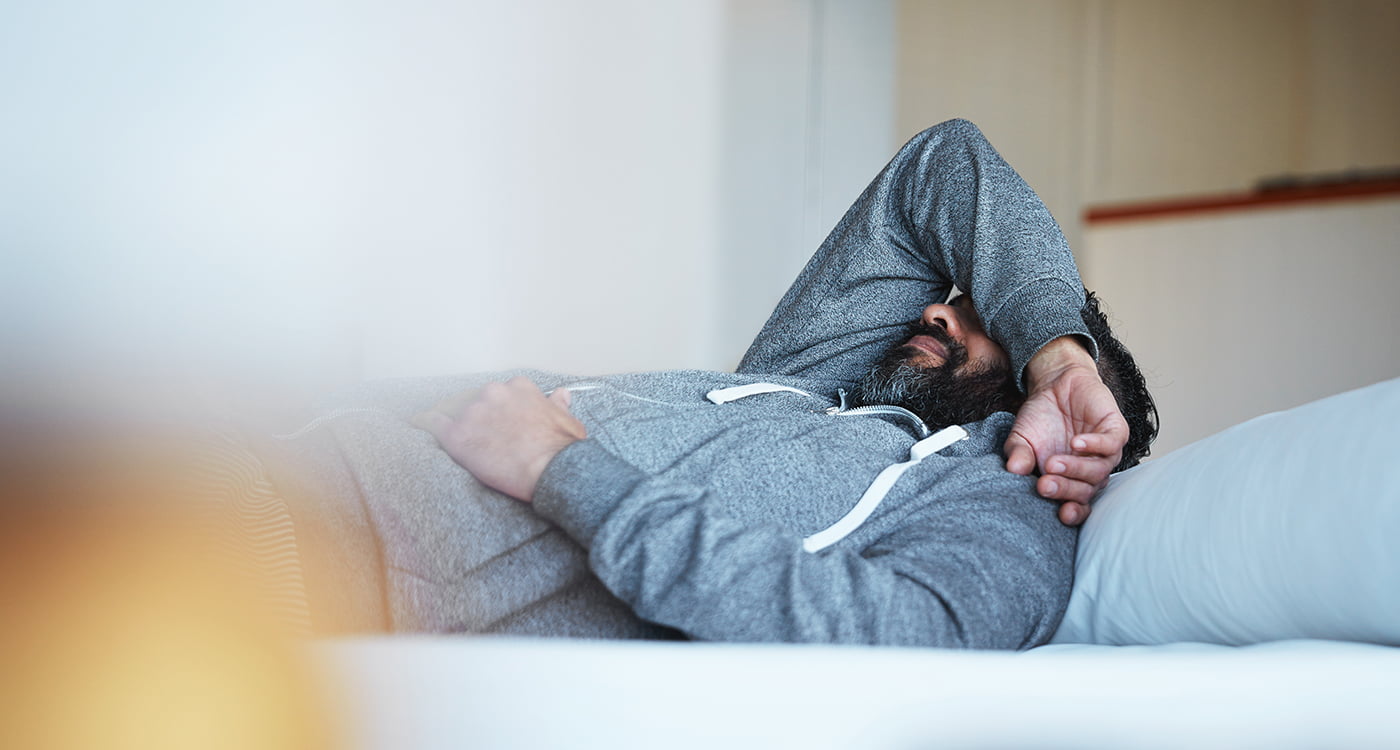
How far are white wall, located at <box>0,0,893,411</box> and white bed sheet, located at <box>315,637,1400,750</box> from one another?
159 millimetres

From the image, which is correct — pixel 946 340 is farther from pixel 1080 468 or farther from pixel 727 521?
pixel 727 521

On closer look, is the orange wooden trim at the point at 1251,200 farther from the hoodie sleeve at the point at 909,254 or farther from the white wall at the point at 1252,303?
the hoodie sleeve at the point at 909,254

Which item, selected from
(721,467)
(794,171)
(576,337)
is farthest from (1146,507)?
A: (794,171)

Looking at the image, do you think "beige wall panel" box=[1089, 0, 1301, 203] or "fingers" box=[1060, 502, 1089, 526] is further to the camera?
"beige wall panel" box=[1089, 0, 1301, 203]

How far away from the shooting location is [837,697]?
1.50 feet

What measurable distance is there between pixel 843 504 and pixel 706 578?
206 millimetres

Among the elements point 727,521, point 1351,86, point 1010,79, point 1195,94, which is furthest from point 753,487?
point 1351,86

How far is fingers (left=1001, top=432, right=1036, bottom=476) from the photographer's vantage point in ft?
2.70

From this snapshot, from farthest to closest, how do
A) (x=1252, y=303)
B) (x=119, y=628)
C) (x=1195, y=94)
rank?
(x=1195, y=94), (x=1252, y=303), (x=119, y=628)

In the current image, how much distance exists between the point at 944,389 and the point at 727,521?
1.55ft

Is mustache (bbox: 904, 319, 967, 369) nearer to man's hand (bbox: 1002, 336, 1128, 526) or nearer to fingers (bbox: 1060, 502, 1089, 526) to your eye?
man's hand (bbox: 1002, 336, 1128, 526)

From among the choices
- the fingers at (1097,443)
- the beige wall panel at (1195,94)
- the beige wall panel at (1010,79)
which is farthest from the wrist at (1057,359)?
the beige wall panel at (1195,94)

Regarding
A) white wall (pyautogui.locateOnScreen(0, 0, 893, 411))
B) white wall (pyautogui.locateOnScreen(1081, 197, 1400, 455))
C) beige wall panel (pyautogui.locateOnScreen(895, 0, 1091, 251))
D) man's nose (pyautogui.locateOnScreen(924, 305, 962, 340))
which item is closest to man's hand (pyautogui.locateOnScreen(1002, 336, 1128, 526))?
man's nose (pyautogui.locateOnScreen(924, 305, 962, 340))

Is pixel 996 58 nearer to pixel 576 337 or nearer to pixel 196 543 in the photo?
pixel 576 337
